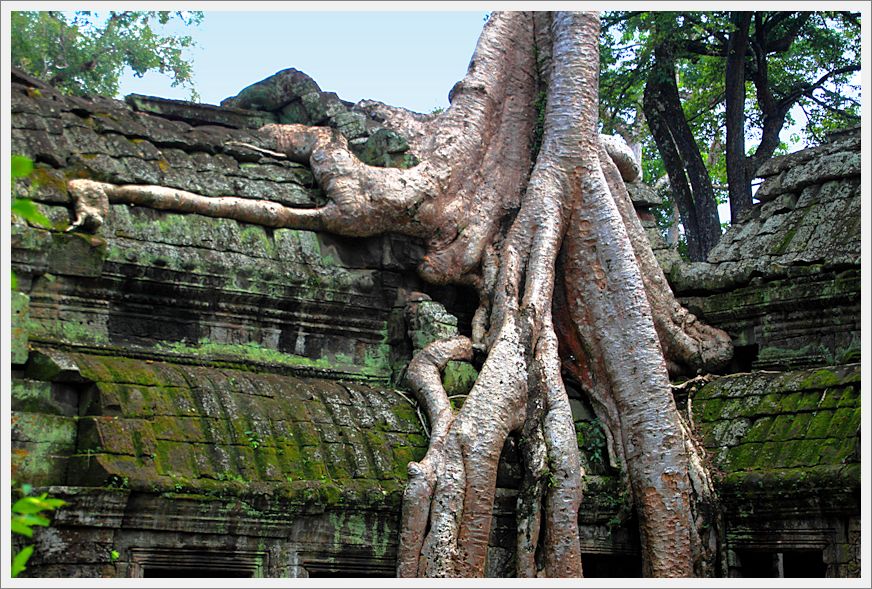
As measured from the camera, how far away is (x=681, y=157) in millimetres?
16391

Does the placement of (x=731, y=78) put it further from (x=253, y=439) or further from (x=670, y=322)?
(x=253, y=439)

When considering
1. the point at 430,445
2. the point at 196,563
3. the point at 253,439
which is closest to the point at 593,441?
the point at 430,445

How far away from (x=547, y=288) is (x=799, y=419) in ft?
6.15

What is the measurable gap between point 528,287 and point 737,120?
6804 millimetres

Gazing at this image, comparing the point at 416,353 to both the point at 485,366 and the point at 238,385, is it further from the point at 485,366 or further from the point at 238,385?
the point at 238,385

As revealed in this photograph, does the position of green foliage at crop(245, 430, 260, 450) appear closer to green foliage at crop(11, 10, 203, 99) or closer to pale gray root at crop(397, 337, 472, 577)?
pale gray root at crop(397, 337, 472, 577)

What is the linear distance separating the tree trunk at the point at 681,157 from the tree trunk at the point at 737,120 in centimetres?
31

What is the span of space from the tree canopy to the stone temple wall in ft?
16.2

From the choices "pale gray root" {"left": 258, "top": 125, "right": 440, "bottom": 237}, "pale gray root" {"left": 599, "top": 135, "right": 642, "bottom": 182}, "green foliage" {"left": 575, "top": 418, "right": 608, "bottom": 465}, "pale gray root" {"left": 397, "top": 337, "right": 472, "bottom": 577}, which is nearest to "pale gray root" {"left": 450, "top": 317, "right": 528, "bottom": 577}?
"pale gray root" {"left": 397, "top": 337, "right": 472, "bottom": 577}

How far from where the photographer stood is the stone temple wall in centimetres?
771

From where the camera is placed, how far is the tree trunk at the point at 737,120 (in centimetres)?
1581

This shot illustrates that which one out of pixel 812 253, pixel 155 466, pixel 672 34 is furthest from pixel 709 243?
pixel 155 466

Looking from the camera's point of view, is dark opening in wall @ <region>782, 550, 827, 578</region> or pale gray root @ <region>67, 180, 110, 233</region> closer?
pale gray root @ <region>67, 180, 110, 233</region>

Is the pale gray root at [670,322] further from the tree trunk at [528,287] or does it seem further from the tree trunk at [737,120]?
the tree trunk at [737,120]
